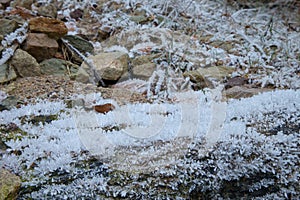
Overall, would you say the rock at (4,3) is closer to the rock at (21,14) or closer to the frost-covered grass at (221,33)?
the rock at (21,14)

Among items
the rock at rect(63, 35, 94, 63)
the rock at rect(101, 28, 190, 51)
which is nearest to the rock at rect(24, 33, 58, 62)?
the rock at rect(63, 35, 94, 63)

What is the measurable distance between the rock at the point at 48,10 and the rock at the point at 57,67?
88cm

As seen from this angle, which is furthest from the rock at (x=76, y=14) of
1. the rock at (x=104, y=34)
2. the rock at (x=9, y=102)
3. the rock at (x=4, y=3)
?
the rock at (x=9, y=102)

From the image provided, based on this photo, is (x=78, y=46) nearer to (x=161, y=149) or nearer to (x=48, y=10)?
(x=48, y=10)

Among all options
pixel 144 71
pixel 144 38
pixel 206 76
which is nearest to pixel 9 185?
A: pixel 144 71

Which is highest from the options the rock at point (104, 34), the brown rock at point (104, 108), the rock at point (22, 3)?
the rock at point (22, 3)

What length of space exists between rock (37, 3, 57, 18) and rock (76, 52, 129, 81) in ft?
3.54

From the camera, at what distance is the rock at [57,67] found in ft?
9.98

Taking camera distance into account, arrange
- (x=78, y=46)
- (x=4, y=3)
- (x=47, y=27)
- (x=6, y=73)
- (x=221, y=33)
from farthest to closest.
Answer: (x=221, y=33) → (x=4, y=3) → (x=78, y=46) → (x=47, y=27) → (x=6, y=73)

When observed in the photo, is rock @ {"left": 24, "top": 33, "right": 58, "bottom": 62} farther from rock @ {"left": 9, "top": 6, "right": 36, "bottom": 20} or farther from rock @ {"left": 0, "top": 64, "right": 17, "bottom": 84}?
rock @ {"left": 9, "top": 6, "right": 36, "bottom": 20}

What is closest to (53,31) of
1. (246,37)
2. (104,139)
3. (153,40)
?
(153,40)

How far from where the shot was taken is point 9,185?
4.52 ft

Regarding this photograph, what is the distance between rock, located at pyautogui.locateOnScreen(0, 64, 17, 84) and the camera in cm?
278

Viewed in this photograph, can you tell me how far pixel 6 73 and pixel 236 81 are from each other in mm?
2123
